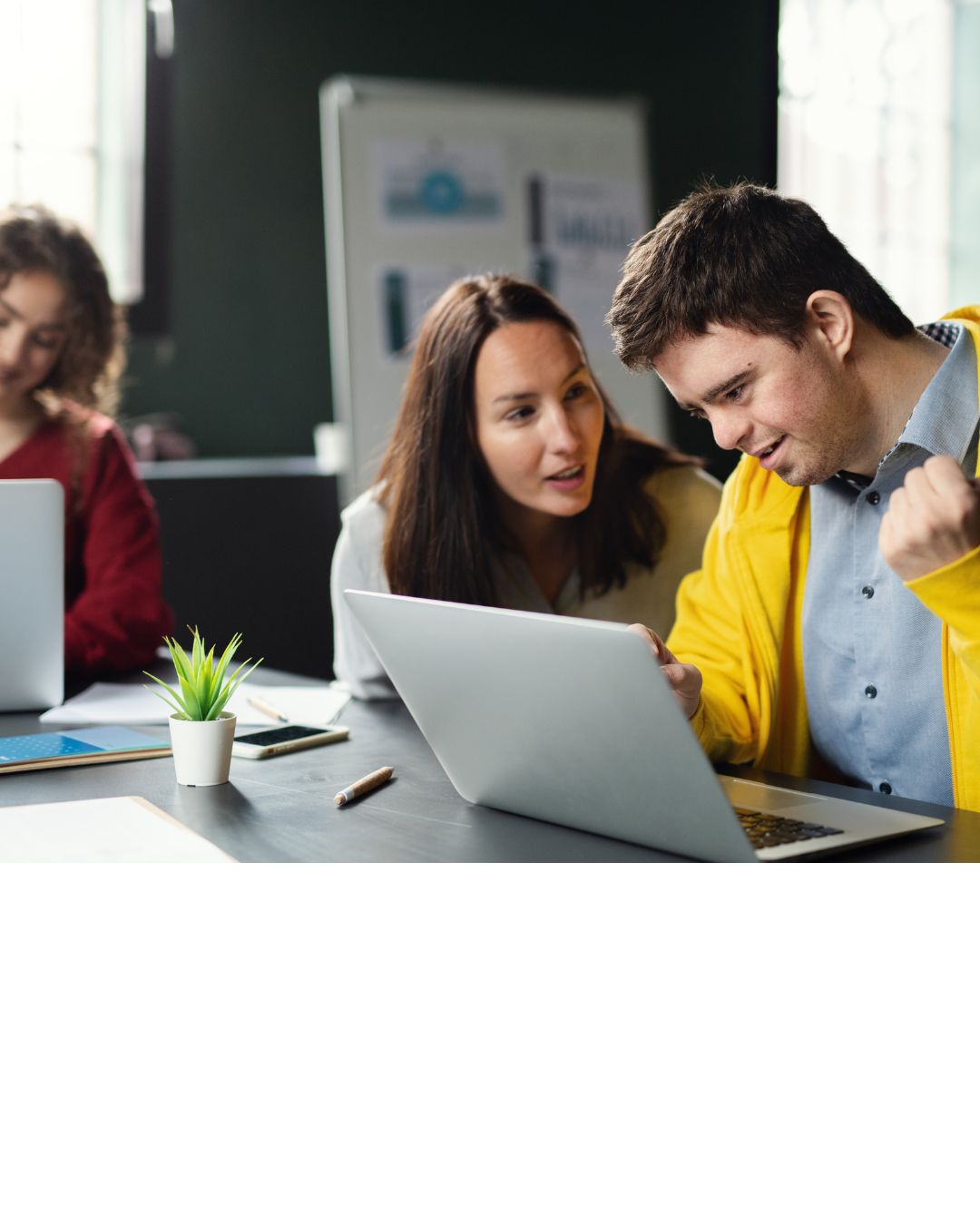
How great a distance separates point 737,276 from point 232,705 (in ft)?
2.32

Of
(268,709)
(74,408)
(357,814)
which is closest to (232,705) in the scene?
(268,709)

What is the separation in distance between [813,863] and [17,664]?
37.3 inches

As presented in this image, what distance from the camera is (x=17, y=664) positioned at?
1.47m

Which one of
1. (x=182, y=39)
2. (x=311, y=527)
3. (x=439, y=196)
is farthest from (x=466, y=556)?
(x=182, y=39)

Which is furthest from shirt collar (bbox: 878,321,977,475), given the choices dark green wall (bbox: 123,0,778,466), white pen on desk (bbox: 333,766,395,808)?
dark green wall (bbox: 123,0,778,466)

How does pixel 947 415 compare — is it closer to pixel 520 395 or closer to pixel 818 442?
pixel 818 442

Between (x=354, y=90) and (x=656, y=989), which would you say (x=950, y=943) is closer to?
(x=656, y=989)

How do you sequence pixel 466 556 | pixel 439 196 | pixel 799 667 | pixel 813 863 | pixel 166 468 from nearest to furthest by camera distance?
pixel 813 863, pixel 799 667, pixel 466 556, pixel 166 468, pixel 439 196

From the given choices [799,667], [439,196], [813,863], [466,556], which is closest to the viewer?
[813,863]

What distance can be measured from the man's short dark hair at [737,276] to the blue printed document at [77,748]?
58 cm

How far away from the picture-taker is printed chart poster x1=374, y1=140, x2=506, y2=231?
137 inches

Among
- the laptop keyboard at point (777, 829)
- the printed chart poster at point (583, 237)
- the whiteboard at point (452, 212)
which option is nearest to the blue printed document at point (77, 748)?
the laptop keyboard at point (777, 829)

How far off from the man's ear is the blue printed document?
27.8 inches

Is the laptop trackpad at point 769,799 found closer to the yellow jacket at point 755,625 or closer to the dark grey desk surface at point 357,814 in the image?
the dark grey desk surface at point 357,814
